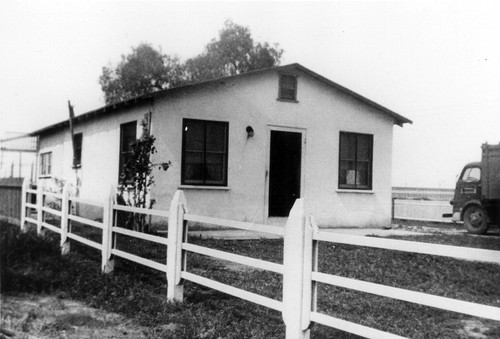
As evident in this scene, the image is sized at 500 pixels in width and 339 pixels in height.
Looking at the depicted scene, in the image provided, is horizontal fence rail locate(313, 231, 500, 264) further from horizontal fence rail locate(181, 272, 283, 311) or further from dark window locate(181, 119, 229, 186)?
dark window locate(181, 119, 229, 186)

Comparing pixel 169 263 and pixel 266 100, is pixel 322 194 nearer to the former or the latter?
pixel 266 100

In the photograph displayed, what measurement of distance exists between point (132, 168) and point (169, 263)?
264 inches

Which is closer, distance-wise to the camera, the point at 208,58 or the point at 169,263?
the point at 169,263

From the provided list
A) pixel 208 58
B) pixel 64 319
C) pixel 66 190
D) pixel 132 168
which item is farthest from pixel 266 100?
pixel 208 58

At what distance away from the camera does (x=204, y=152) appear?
14.2 meters

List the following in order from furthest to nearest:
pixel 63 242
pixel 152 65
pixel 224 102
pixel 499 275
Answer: pixel 152 65, pixel 224 102, pixel 63 242, pixel 499 275

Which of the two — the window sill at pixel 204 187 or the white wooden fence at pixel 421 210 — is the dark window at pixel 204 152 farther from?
the white wooden fence at pixel 421 210

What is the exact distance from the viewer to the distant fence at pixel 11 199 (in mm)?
12312

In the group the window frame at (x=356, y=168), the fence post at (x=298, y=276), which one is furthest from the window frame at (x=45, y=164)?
the fence post at (x=298, y=276)

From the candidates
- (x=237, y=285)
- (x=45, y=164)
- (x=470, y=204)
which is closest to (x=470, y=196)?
(x=470, y=204)

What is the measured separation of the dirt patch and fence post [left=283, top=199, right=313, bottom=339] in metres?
1.48

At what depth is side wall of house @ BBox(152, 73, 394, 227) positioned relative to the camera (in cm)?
1383

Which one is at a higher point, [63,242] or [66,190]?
[66,190]

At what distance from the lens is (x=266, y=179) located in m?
15.1
